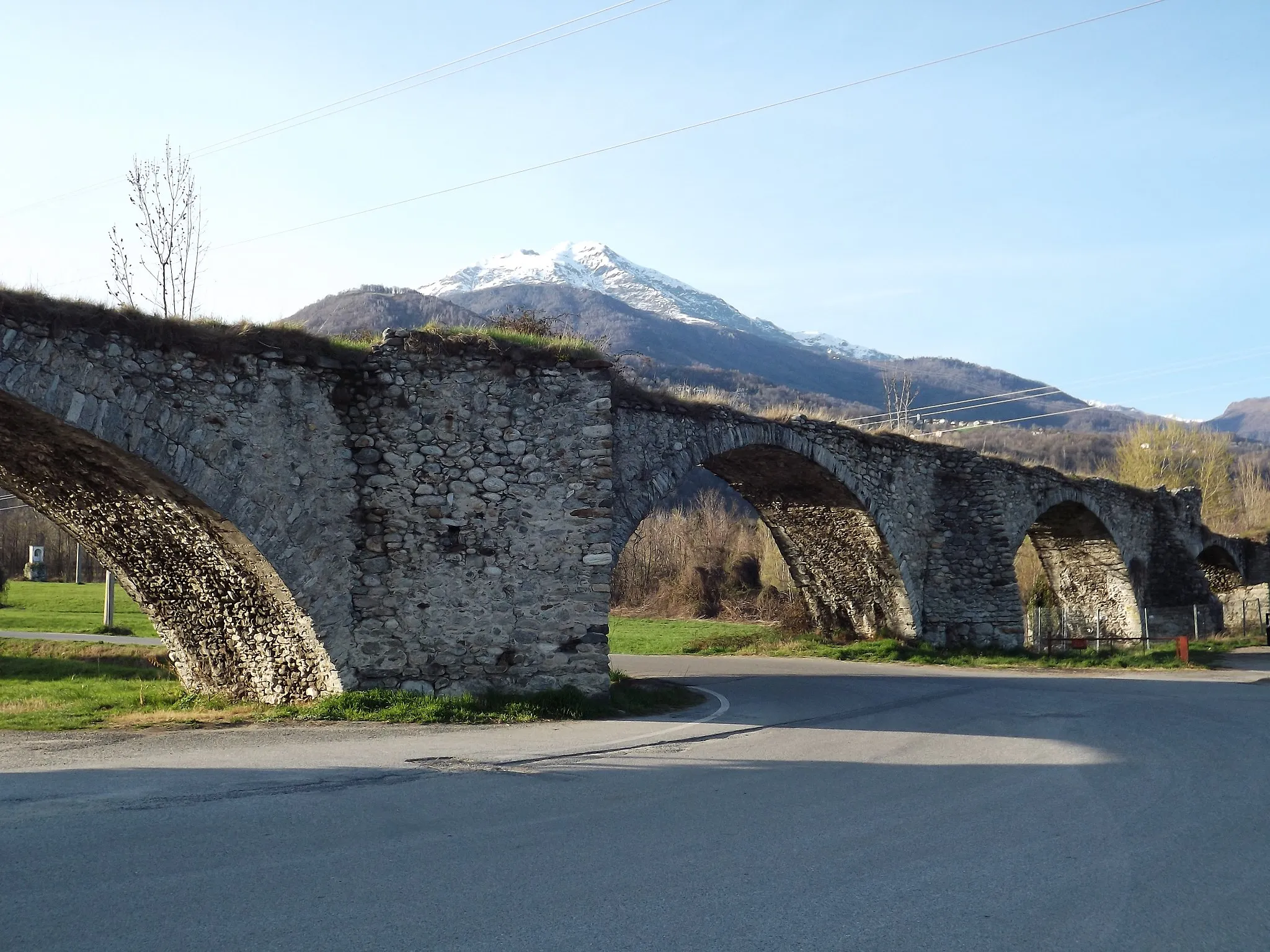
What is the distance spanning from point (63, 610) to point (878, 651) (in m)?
28.6

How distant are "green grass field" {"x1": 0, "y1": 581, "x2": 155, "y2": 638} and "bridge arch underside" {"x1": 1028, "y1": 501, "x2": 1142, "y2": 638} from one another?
→ 84.4ft

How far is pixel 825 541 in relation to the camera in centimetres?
2141

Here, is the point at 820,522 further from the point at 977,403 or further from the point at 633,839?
the point at 633,839

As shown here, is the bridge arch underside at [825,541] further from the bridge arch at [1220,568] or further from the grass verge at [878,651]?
the bridge arch at [1220,568]

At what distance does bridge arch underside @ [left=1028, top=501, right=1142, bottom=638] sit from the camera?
29.0m

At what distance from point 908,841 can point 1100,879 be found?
41.5 inches

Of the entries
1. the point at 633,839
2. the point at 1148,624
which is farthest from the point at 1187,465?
the point at 633,839

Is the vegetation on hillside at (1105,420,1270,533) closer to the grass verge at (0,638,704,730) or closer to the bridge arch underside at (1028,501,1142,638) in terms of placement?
the bridge arch underside at (1028,501,1142,638)

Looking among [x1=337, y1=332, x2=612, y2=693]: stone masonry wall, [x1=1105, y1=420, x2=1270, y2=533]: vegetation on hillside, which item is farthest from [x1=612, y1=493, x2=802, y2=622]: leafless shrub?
[x1=337, y1=332, x2=612, y2=693]: stone masonry wall

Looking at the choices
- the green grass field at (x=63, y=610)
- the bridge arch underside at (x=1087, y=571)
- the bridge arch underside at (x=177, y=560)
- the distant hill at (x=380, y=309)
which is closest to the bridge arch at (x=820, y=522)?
the bridge arch underside at (x=177, y=560)

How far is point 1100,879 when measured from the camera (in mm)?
5094

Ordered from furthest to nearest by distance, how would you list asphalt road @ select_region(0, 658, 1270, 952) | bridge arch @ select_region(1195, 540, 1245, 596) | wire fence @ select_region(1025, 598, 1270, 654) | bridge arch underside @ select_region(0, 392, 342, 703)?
bridge arch @ select_region(1195, 540, 1245, 596) → wire fence @ select_region(1025, 598, 1270, 654) → bridge arch underside @ select_region(0, 392, 342, 703) → asphalt road @ select_region(0, 658, 1270, 952)

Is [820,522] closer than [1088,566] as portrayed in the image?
Yes

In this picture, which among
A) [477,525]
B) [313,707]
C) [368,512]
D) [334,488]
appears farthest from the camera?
[477,525]
